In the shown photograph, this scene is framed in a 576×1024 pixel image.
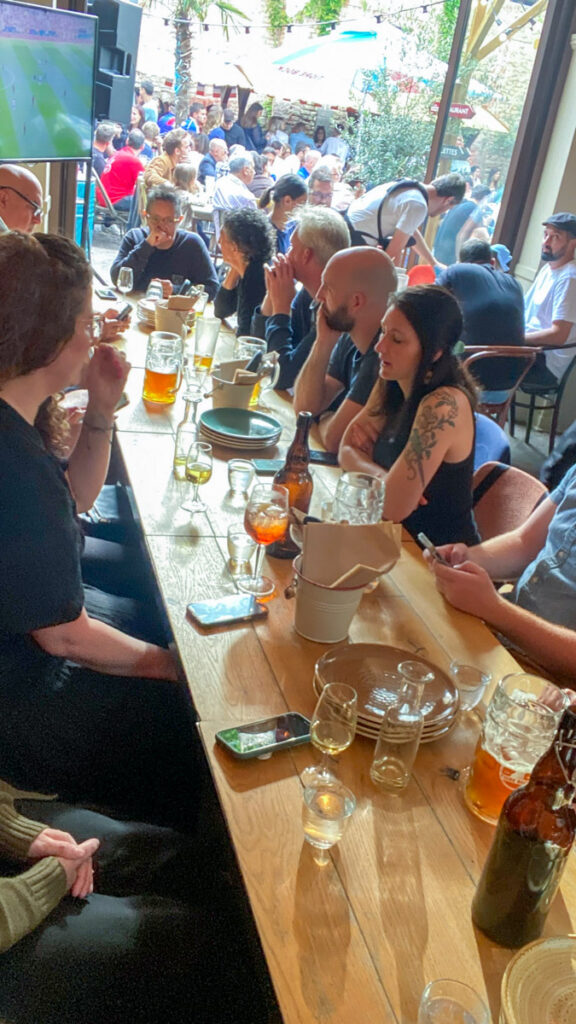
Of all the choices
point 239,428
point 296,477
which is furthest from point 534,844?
point 239,428

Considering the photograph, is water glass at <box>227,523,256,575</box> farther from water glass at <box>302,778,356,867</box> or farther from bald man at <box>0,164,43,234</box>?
bald man at <box>0,164,43,234</box>

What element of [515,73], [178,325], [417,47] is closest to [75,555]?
[178,325]

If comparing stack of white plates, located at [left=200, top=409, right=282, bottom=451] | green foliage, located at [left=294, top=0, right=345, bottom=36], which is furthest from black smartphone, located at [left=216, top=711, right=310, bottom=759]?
green foliage, located at [left=294, top=0, right=345, bottom=36]

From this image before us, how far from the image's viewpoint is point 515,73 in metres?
6.33

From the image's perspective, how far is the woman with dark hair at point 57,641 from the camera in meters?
1.42

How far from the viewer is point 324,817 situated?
3.43 ft

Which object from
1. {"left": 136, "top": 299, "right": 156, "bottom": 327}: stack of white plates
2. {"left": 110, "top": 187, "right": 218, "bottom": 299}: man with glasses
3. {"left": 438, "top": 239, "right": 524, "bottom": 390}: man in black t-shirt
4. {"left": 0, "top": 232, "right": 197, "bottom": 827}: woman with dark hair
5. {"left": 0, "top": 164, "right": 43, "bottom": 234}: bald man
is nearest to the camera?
{"left": 0, "top": 232, "right": 197, "bottom": 827}: woman with dark hair

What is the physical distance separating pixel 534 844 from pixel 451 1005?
19 centimetres

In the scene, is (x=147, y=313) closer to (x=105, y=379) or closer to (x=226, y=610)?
(x=105, y=379)

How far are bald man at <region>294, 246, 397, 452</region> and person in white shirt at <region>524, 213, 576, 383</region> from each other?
8.58 feet

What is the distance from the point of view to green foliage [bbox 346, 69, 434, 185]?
7.86 metres

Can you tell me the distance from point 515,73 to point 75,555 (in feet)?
21.0

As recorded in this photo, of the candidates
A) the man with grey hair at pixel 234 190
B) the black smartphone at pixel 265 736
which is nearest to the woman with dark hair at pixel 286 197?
the man with grey hair at pixel 234 190

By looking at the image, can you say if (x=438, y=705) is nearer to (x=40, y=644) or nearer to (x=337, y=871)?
(x=337, y=871)
